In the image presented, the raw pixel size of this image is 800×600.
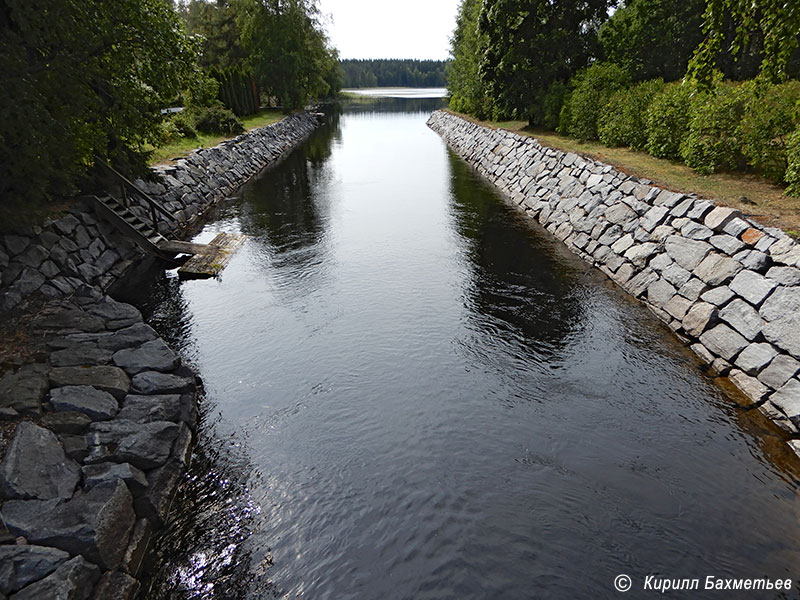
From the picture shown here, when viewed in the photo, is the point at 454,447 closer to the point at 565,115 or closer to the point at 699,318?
the point at 699,318

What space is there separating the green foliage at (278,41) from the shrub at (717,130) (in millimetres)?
45559

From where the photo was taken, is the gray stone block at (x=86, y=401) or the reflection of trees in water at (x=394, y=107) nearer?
the gray stone block at (x=86, y=401)

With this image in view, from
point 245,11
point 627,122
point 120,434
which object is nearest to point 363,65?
point 245,11

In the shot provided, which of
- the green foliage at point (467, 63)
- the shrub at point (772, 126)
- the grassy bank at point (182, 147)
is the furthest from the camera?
the green foliage at point (467, 63)

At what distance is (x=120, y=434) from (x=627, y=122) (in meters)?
22.1

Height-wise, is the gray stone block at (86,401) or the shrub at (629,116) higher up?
the shrub at (629,116)

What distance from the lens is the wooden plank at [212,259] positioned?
14539 millimetres

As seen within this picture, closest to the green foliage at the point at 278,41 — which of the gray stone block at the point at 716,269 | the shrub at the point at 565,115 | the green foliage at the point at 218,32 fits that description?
the green foliage at the point at 218,32

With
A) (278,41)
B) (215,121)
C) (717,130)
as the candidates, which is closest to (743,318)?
(717,130)

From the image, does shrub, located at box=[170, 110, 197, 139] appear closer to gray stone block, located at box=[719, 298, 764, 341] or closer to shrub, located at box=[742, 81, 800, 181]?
shrub, located at box=[742, 81, 800, 181]

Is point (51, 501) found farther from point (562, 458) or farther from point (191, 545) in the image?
point (562, 458)

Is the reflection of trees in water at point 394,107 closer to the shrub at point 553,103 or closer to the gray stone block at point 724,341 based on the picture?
the shrub at point 553,103

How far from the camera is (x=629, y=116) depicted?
21.1 m

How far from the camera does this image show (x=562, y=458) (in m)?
7.45
